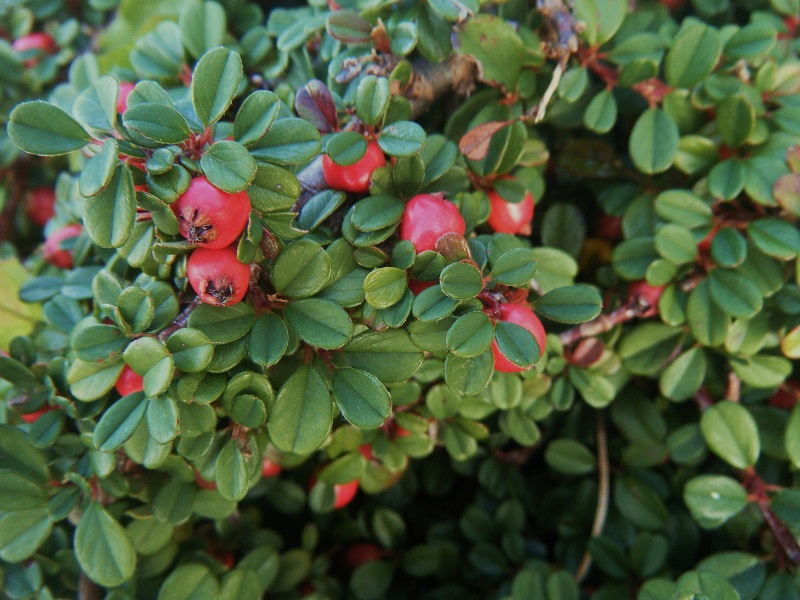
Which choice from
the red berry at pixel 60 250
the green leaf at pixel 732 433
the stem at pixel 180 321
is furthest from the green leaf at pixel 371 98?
the green leaf at pixel 732 433

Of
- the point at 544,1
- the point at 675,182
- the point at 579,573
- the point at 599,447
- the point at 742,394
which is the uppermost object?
the point at 544,1

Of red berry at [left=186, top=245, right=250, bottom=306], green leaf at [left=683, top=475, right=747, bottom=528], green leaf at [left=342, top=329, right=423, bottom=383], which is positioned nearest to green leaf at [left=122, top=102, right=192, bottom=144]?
red berry at [left=186, top=245, right=250, bottom=306]

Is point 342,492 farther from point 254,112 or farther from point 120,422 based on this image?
point 254,112

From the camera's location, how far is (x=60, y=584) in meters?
1.11

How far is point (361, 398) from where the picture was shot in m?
0.84

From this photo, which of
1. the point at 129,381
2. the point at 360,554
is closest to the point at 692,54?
the point at 129,381

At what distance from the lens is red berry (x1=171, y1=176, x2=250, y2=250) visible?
0.75 m

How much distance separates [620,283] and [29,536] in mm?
1127

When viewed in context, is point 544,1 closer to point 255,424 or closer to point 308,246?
point 308,246

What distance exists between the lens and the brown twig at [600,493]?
51.0 inches

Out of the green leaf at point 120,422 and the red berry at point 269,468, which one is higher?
the green leaf at point 120,422

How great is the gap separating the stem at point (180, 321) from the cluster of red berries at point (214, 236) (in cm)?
6

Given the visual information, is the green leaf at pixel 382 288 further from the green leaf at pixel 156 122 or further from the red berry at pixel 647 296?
the red berry at pixel 647 296

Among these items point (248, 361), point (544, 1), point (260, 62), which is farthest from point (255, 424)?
point (544, 1)
